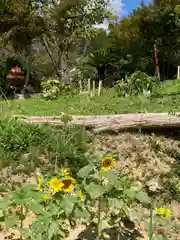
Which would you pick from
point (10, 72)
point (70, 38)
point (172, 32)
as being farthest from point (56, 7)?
point (172, 32)

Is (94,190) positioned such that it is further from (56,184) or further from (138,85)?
(138,85)

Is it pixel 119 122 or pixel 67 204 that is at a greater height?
pixel 119 122

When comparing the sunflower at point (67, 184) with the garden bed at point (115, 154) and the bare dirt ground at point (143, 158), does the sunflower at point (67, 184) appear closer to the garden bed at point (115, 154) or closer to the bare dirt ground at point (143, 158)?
the garden bed at point (115, 154)

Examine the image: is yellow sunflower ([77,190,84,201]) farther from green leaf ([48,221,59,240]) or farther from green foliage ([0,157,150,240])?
green leaf ([48,221,59,240])

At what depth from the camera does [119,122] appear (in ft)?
18.7

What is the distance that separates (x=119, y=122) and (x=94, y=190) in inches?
121

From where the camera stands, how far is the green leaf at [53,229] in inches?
100

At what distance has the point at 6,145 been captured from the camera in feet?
16.3

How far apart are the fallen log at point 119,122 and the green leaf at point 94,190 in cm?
291

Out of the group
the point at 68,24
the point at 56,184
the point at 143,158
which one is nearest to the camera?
the point at 56,184

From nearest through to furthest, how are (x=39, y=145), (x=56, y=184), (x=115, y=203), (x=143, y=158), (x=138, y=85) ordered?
(x=56, y=184) → (x=115, y=203) → (x=39, y=145) → (x=143, y=158) → (x=138, y=85)

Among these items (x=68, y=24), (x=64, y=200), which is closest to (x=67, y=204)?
(x=64, y=200)

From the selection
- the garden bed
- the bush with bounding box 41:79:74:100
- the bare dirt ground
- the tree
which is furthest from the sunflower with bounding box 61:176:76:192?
the tree

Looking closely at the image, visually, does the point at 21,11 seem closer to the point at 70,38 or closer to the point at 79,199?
the point at 70,38
